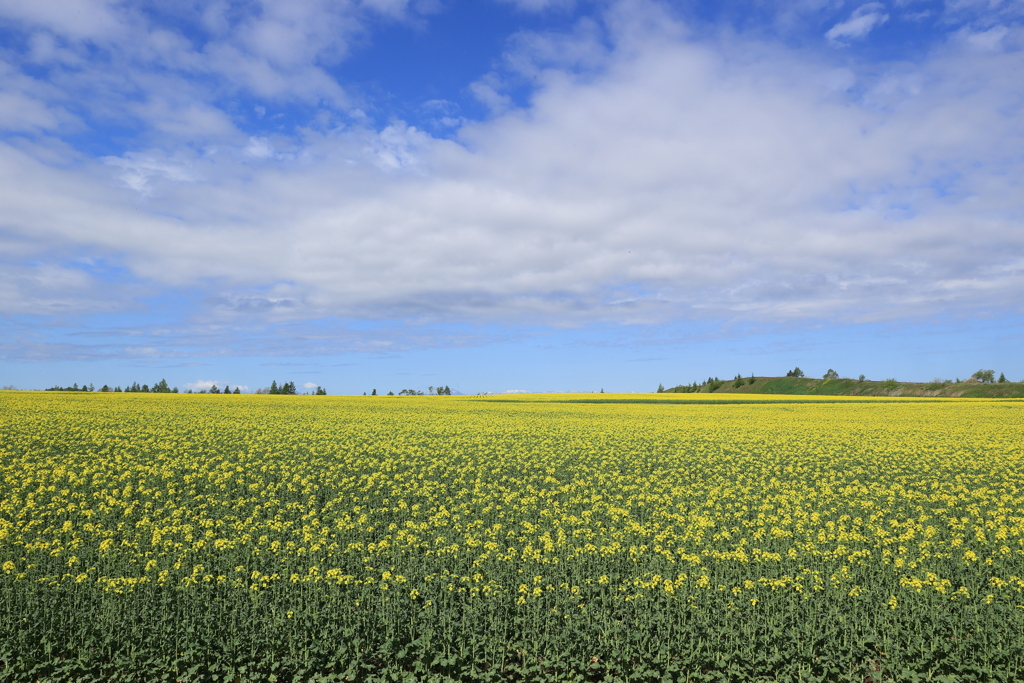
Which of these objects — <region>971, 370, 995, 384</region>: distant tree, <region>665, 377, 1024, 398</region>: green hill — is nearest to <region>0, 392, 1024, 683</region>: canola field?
<region>665, 377, 1024, 398</region>: green hill

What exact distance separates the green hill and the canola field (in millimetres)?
101071

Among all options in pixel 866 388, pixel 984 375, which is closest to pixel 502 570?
pixel 866 388

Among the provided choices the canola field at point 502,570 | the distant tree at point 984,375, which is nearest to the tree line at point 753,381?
the distant tree at point 984,375

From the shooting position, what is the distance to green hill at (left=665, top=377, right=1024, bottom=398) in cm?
10156

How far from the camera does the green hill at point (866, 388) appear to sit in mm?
101562

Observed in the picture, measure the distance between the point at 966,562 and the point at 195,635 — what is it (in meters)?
16.2

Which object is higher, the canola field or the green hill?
the green hill

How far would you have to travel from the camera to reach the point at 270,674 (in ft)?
28.6

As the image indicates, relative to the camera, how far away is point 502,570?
481 inches

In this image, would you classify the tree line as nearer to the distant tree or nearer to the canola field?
the distant tree

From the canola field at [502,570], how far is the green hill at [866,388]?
10107 centimetres

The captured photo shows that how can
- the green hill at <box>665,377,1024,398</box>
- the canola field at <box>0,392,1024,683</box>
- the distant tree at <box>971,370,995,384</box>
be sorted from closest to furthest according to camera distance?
1. the canola field at <box>0,392,1024,683</box>
2. the green hill at <box>665,377,1024,398</box>
3. the distant tree at <box>971,370,995,384</box>

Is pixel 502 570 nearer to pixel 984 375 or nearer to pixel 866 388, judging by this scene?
pixel 866 388

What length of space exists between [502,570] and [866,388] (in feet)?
433
